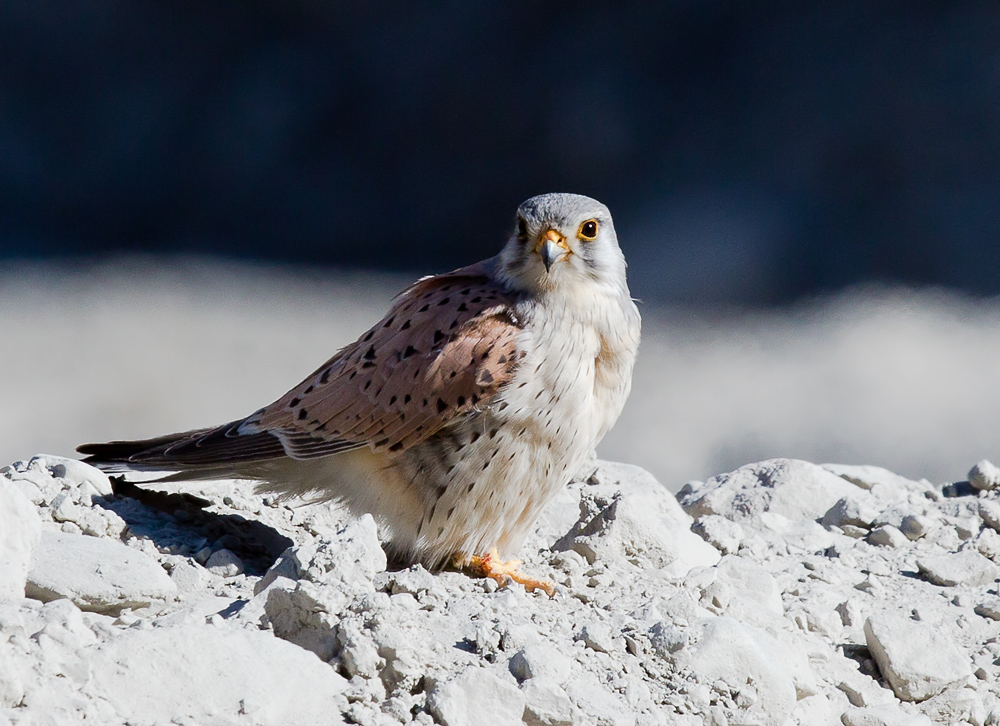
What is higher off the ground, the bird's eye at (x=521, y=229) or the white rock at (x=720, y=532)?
the bird's eye at (x=521, y=229)

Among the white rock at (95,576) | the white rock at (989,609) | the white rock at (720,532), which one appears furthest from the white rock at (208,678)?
the white rock at (989,609)

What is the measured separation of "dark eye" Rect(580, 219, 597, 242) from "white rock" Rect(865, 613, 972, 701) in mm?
1423

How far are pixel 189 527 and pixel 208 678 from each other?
1464 mm

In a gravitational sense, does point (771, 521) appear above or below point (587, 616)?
above

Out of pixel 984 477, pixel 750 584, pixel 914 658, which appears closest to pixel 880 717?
pixel 914 658

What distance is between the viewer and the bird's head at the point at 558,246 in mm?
3723

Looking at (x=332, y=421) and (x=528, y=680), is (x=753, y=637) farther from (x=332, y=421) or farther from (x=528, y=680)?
(x=332, y=421)

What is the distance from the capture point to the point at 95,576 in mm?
3100

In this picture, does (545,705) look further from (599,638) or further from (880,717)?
(880,717)

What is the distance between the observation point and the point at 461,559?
3.83 m

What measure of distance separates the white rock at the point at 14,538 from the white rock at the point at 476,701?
109 cm

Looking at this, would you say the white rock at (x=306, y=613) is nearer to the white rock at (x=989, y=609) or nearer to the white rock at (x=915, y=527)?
the white rock at (x=989, y=609)

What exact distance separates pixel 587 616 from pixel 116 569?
1246 mm

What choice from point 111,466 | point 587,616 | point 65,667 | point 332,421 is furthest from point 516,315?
point 65,667
